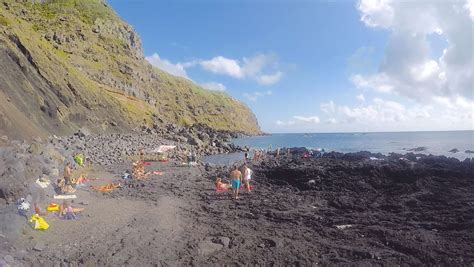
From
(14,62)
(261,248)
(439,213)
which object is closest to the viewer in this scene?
(261,248)

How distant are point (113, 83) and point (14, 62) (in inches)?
2131

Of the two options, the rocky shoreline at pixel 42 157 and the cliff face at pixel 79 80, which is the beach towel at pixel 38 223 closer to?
the rocky shoreline at pixel 42 157

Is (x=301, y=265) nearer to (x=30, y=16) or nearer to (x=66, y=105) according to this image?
(x=66, y=105)

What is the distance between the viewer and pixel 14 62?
4297cm

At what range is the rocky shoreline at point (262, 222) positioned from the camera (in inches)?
448

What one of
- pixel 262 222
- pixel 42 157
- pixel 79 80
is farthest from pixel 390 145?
pixel 42 157

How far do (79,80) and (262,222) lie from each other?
5792 centimetres

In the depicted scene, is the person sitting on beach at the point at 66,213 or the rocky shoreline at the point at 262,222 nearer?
the rocky shoreline at the point at 262,222

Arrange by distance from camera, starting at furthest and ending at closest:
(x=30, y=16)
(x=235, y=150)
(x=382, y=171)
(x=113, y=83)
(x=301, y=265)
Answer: (x=30, y=16)
(x=113, y=83)
(x=235, y=150)
(x=382, y=171)
(x=301, y=265)

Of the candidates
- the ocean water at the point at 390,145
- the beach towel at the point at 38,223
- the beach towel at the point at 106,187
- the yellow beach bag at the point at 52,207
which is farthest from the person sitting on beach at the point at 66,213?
the ocean water at the point at 390,145

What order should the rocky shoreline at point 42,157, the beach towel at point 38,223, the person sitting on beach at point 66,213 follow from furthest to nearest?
1. the rocky shoreline at point 42,157
2. the person sitting on beach at point 66,213
3. the beach towel at point 38,223

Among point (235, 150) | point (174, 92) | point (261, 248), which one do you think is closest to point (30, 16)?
point (174, 92)

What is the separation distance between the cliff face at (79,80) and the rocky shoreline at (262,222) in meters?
18.0

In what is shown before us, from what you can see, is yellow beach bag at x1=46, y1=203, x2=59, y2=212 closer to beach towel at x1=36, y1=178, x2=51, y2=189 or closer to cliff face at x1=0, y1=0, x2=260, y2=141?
beach towel at x1=36, y1=178, x2=51, y2=189
